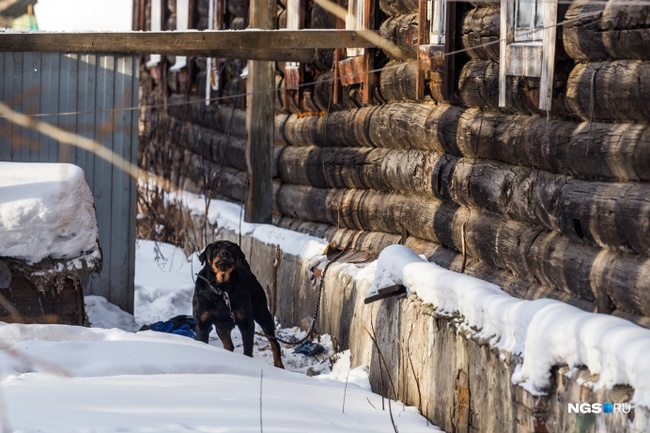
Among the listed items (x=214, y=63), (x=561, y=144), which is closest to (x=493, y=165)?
(x=561, y=144)

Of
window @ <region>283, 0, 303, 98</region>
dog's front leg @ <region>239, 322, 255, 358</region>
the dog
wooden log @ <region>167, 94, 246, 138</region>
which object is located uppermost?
window @ <region>283, 0, 303, 98</region>

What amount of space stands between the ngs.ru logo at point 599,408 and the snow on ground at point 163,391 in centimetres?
144

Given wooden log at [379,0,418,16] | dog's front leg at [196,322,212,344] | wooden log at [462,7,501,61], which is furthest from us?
dog's front leg at [196,322,212,344]

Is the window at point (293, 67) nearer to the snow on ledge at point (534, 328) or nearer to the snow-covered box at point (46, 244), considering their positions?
the snow-covered box at point (46, 244)

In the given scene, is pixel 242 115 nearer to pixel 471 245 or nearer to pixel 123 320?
pixel 123 320

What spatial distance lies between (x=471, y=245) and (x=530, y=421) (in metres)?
2.96

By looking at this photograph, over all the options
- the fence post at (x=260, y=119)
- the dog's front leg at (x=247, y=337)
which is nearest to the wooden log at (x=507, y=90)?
the dog's front leg at (x=247, y=337)

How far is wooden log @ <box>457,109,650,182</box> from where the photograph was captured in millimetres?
5410

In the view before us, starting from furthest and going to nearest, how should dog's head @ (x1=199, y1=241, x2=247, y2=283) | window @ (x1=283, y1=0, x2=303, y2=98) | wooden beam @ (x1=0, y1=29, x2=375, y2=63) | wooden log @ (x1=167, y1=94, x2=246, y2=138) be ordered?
wooden log @ (x1=167, y1=94, x2=246, y2=138)
window @ (x1=283, y1=0, x2=303, y2=98)
wooden beam @ (x1=0, y1=29, x2=375, y2=63)
dog's head @ (x1=199, y1=241, x2=247, y2=283)

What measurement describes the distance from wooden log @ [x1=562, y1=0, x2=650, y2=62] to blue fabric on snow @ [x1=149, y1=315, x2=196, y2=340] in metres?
5.20

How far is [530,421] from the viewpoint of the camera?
195 inches

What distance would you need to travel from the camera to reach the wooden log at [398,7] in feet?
31.3

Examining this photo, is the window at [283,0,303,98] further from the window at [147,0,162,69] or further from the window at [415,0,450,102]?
the window at [147,0,162,69]

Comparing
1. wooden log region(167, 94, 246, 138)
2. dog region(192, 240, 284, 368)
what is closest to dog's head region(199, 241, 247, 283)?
dog region(192, 240, 284, 368)
